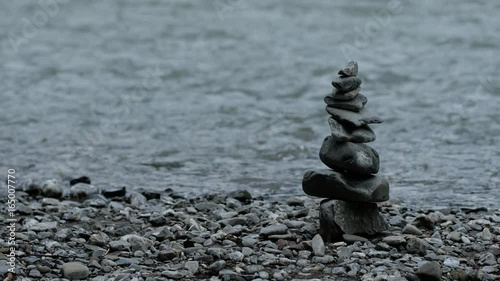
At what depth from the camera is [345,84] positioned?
25.8 ft

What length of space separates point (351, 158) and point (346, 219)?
1.63 feet

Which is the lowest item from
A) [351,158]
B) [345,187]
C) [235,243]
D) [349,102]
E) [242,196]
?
[242,196]

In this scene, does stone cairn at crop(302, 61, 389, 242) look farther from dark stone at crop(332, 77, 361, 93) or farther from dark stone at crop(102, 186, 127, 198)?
dark stone at crop(102, 186, 127, 198)

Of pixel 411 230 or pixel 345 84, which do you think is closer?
pixel 345 84

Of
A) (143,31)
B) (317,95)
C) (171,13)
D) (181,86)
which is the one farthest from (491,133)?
(171,13)

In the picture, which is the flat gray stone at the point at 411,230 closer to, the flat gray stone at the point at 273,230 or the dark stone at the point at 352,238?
the dark stone at the point at 352,238

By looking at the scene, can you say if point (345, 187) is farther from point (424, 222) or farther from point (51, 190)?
point (51, 190)

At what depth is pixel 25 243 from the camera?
25.2 feet

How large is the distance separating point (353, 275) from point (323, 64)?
11.3 meters

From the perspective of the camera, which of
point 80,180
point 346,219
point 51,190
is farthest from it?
point 80,180

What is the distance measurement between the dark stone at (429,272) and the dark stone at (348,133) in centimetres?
133

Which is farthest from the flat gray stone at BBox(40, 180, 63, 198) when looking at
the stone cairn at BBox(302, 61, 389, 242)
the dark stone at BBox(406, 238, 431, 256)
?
the dark stone at BBox(406, 238, 431, 256)

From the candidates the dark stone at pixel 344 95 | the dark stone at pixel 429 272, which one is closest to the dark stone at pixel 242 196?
the dark stone at pixel 344 95

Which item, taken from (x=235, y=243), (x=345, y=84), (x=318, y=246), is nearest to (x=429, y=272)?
(x=318, y=246)
